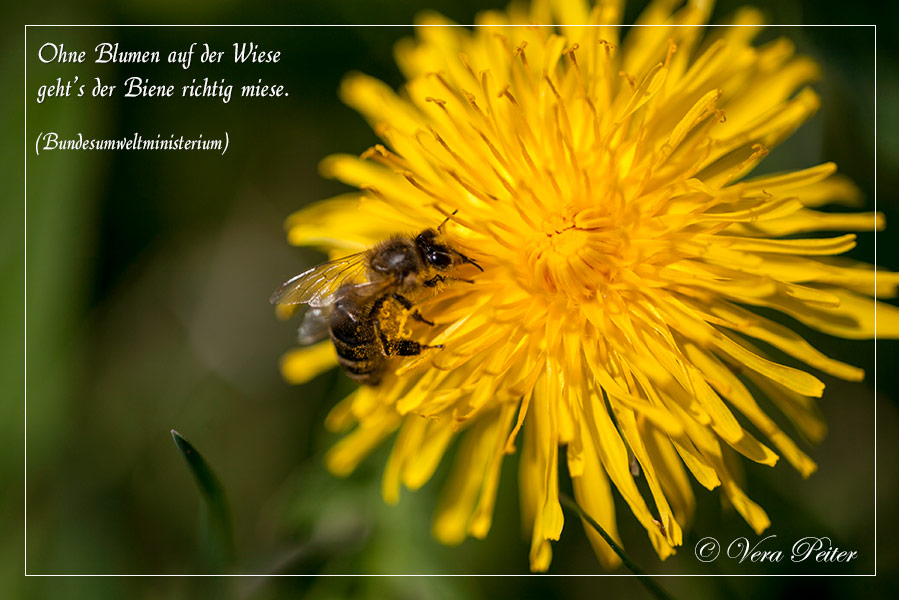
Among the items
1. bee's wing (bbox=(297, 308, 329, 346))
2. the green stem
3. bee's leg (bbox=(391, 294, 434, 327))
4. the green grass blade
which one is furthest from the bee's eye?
the green grass blade

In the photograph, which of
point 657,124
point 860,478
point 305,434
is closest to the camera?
point 657,124

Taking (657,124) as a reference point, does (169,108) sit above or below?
above

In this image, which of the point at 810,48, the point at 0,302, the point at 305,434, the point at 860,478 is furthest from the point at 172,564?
the point at 810,48

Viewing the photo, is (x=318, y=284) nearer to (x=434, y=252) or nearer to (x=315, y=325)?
(x=315, y=325)

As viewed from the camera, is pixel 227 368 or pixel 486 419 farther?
pixel 227 368

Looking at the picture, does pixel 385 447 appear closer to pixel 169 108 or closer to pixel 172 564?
pixel 172 564

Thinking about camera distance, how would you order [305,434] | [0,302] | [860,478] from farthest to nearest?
[305,434], [0,302], [860,478]

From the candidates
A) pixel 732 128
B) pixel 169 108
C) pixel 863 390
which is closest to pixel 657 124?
pixel 732 128

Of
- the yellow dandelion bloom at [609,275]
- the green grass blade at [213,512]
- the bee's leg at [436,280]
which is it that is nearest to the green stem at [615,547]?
the yellow dandelion bloom at [609,275]

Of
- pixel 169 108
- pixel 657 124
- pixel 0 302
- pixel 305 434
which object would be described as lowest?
pixel 305 434
